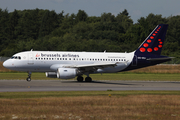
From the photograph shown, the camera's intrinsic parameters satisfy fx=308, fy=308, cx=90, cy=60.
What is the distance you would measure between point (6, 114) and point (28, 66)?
24.1 metres

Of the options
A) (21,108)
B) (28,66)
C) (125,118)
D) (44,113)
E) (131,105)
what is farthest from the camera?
(28,66)

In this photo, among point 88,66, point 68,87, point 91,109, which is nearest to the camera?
point 91,109

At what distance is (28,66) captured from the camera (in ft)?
127

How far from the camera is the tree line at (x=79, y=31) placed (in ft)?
363

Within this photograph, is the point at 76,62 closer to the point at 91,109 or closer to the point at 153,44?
the point at 153,44

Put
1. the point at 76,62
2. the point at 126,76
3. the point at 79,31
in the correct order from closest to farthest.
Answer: the point at 76,62 < the point at 126,76 < the point at 79,31

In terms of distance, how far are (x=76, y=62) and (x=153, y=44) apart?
11656mm

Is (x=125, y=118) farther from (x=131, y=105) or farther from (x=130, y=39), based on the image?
(x=130, y=39)

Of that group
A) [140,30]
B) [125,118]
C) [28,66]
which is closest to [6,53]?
[28,66]

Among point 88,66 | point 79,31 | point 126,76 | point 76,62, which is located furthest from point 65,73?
point 79,31

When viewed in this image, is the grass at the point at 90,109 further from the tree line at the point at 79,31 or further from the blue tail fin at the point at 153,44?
the tree line at the point at 79,31

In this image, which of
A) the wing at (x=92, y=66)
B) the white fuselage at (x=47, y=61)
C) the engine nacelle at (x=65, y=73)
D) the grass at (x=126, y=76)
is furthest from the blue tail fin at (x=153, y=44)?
the engine nacelle at (x=65, y=73)

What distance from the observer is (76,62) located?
4022 cm

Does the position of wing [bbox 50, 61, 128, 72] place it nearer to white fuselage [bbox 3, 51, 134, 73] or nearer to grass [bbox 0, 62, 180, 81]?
white fuselage [bbox 3, 51, 134, 73]
